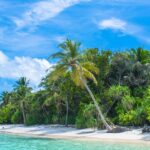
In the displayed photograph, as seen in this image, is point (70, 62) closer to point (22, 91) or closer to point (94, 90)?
point (94, 90)

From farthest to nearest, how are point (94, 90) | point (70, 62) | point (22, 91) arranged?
1. point (22, 91)
2. point (94, 90)
3. point (70, 62)

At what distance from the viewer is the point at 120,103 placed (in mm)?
41438

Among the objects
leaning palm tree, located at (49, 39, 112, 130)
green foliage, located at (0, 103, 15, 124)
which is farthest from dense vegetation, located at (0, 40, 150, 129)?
green foliage, located at (0, 103, 15, 124)

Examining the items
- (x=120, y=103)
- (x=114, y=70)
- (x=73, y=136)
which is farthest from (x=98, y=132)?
(x=114, y=70)

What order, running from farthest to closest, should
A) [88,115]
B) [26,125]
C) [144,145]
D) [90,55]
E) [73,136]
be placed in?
[26,125], [90,55], [88,115], [73,136], [144,145]

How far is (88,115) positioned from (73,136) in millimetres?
4048

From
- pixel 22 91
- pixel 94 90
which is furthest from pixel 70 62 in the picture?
pixel 22 91

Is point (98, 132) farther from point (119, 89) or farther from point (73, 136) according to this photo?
point (119, 89)

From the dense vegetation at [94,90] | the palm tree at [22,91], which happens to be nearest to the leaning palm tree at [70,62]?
the dense vegetation at [94,90]

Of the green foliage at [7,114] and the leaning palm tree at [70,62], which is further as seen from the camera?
the green foliage at [7,114]

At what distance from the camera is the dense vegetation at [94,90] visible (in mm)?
38219

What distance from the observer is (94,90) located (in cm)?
4534

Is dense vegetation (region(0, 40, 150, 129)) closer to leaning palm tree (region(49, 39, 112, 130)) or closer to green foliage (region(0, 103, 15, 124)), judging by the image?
leaning palm tree (region(49, 39, 112, 130))

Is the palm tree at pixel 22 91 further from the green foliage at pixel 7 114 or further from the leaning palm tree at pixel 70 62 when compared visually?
the leaning palm tree at pixel 70 62
